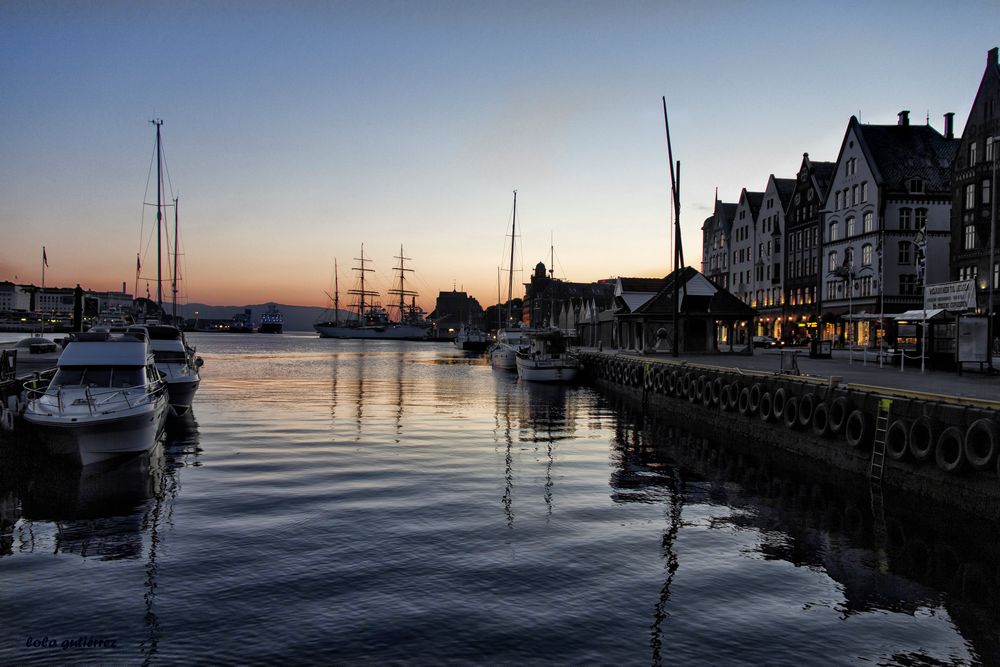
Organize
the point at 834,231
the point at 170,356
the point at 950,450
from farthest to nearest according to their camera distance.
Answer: the point at 834,231 → the point at 170,356 → the point at 950,450

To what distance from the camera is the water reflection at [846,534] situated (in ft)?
36.0

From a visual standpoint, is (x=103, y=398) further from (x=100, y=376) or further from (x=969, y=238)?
(x=969, y=238)

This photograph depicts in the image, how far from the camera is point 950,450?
53.6 feet

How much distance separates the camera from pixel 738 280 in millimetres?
100875

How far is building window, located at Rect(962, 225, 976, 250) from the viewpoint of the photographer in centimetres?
5632

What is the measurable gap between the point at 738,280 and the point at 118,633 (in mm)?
100285

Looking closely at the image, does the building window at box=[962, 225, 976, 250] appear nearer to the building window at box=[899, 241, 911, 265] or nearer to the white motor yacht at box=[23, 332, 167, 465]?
the building window at box=[899, 241, 911, 265]

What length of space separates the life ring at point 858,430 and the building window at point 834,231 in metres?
61.9

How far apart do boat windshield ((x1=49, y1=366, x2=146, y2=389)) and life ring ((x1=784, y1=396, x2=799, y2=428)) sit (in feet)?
70.3

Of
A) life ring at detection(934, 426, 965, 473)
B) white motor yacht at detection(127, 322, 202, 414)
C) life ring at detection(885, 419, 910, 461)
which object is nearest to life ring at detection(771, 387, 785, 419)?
life ring at detection(885, 419, 910, 461)

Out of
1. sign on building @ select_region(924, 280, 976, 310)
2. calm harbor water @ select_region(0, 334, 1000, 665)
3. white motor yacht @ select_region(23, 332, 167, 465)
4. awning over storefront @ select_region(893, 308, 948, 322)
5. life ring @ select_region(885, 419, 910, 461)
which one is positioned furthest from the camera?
awning over storefront @ select_region(893, 308, 948, 322)

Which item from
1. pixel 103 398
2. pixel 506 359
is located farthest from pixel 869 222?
pixel 103 398

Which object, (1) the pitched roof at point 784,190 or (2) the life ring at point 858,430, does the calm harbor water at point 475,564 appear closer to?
(2) the life ring at point 858,430

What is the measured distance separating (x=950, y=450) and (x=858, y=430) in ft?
13.2
